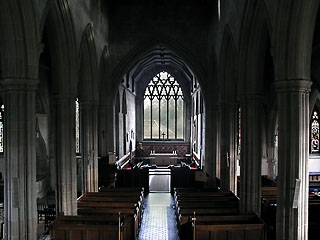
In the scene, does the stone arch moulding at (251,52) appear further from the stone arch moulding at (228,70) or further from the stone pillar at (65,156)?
the stone pillar at (65,156)

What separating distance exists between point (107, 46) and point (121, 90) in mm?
6012

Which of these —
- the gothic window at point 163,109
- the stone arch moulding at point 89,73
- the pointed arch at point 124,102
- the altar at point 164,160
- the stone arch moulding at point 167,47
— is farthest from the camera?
the gothic window at point 163,109

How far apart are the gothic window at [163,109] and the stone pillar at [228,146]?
51.5 ft

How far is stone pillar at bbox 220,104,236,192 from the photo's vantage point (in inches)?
479

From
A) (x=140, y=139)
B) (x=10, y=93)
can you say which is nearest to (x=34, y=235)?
(x=10, y=93)

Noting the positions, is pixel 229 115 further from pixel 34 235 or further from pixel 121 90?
pixel 121 90

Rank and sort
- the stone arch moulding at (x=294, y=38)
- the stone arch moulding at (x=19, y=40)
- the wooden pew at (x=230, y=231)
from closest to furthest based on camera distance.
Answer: the stone arch moulding at (x=294, y=38) < the stone arch moulding at (x=19, y=40) < the wooden pew at (x=230, y=231)

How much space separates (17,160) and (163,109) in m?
22.4

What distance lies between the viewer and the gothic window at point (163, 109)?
28.4m

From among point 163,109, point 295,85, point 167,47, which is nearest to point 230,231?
point 295,85

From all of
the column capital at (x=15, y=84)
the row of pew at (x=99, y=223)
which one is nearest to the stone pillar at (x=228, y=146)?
the row of pew at (x=99, y=223)

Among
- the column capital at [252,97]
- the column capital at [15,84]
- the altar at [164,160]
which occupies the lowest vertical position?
the altar at [164,160]

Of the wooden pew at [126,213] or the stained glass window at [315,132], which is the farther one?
the stained glass window at [315,132]

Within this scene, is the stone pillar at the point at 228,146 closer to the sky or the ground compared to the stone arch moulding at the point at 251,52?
closer to the ground
